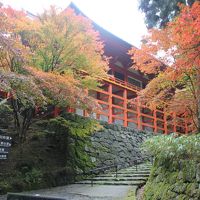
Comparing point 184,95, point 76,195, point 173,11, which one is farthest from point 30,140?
point 173,11

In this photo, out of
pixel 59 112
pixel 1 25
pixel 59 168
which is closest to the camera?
pixel 1 25

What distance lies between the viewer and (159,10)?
38.9 ft

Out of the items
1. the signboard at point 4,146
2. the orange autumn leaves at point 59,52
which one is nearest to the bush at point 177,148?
the orange autumn leaves at point 59,52

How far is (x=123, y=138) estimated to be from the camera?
54.0 ft

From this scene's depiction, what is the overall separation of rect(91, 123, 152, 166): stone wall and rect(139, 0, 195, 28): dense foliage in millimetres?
5945

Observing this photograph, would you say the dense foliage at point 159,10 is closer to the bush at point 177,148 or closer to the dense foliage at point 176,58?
the dense foliage at point 176,58

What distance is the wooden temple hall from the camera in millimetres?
17078

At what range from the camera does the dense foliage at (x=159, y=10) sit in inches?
445

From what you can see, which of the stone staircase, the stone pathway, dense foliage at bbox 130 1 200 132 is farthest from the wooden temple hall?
the stone pathway

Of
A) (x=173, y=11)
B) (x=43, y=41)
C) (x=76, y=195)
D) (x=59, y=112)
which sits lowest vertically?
(x=76, y=195)

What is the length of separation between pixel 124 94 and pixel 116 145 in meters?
3.45

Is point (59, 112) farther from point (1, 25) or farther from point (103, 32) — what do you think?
point (1, 25)

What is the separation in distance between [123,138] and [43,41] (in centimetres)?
733

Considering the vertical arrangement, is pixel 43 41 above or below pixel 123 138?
above
